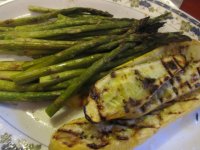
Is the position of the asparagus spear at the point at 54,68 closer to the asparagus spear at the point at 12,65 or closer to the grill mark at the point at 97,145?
the asparagus spear at the point at 12,65

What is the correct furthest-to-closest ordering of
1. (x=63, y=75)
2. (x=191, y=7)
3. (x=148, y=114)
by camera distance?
(x=191, y=7) → (x=63, y=75) → (x=148, y=114)

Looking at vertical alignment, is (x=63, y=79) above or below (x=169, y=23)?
below

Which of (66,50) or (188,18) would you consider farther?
(188,18)

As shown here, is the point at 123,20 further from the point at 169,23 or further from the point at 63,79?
the point at 63,79

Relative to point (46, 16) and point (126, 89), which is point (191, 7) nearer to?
point (46, 16)

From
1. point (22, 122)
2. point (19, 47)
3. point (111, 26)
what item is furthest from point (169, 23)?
point (22, 122)

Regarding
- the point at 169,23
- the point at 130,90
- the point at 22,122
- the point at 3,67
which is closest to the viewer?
the point at 130,90

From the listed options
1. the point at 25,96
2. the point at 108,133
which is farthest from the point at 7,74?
the point at 108,133
